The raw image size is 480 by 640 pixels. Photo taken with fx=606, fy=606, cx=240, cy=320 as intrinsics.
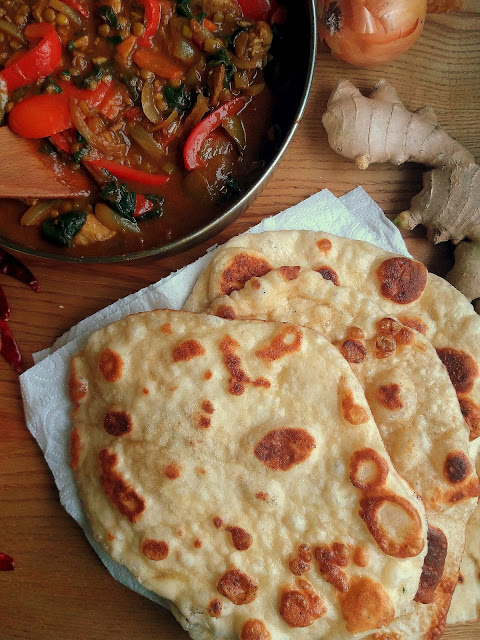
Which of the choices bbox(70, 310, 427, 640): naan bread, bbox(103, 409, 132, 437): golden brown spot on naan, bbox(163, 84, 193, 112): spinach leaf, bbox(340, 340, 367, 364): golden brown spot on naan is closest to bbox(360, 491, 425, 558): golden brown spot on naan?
bbox(70, 310, 427, 640): naan bread

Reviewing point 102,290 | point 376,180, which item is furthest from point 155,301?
point 376,180

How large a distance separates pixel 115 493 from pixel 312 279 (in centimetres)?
137

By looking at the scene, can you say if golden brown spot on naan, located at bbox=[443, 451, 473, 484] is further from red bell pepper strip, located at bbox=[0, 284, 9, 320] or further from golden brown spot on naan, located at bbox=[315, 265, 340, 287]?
red bell pepper strip, located at bbox=[0, 284, 9, 320]

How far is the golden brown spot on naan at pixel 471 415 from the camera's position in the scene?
2.88 metres

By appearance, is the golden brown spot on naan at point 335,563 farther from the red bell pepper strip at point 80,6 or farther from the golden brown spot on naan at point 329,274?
the red bell pepper strip at point 80,6

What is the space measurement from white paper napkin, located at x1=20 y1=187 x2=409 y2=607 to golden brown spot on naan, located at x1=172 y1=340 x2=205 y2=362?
1.68 ft

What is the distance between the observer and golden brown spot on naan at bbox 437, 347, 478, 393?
2939mm

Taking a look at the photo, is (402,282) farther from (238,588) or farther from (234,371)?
(238,588)

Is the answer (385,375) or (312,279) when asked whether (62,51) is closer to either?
(312,279)

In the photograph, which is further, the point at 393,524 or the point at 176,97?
the point at 176,97

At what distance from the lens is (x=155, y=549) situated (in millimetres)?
2701

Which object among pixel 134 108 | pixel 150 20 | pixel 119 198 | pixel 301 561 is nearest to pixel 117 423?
pixel 301 561

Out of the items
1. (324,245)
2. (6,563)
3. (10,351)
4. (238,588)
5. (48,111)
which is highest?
(48,111)

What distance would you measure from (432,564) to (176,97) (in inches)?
101
